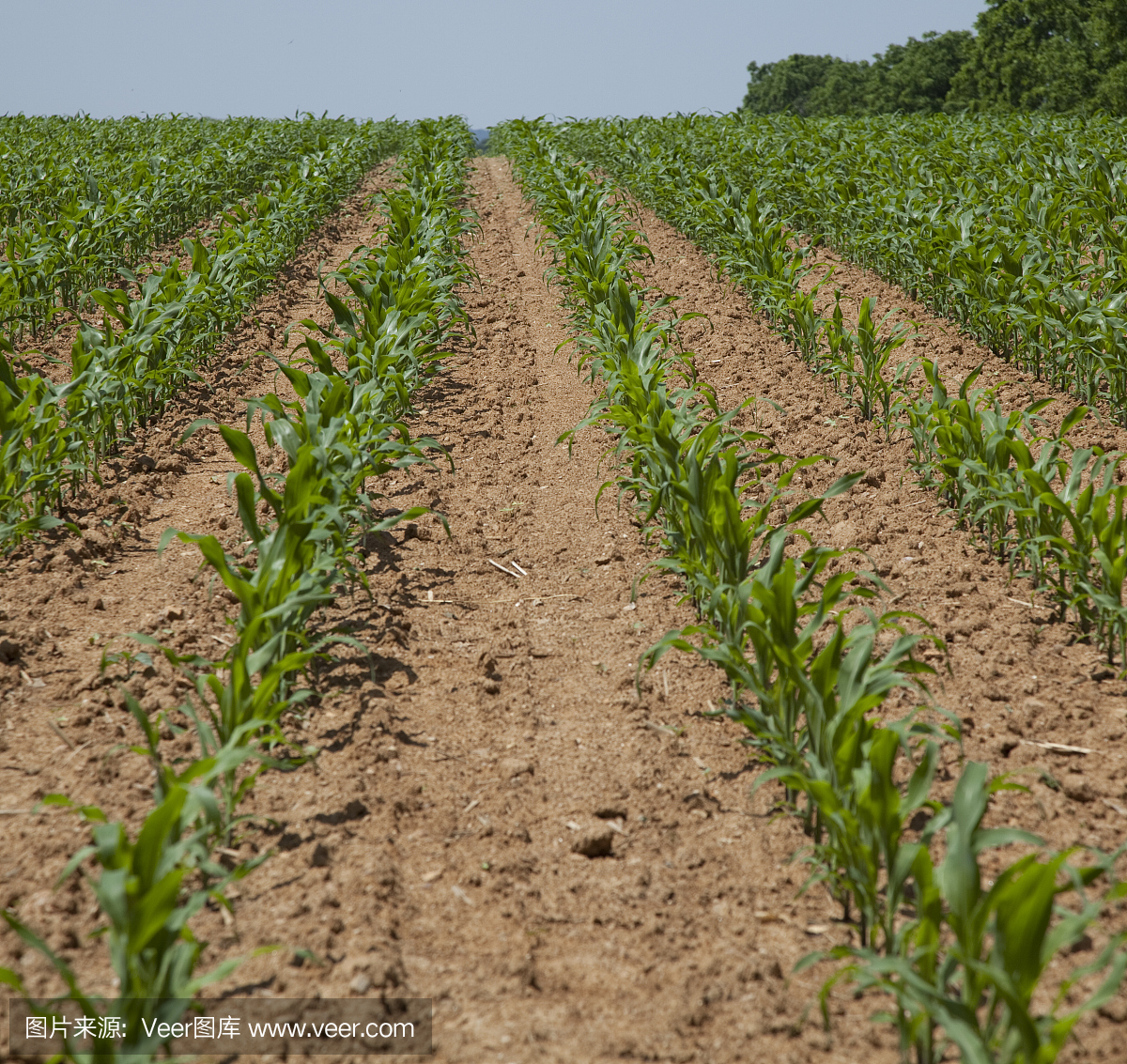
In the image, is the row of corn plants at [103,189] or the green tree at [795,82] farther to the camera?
the green tree at [795,82]

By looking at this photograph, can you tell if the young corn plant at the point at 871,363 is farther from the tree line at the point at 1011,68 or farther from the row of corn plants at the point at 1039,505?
the tree line at the point at 1011,68

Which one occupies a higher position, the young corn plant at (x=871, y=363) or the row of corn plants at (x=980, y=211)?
the row of corn plants at (x=980, y=211)

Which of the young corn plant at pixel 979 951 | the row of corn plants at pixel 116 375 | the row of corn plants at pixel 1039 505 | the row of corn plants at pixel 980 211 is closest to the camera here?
the young corn plant at pixel 979 951

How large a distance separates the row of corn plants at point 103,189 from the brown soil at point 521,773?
3.21 m

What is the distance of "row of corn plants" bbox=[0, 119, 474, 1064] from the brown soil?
0.50ft

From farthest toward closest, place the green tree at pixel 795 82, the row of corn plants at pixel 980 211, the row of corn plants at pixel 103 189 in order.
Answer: the green tree at pixel 795 82 < the row of corn plants at pixel 103 189 < the row of corn plants at pixel 980 211

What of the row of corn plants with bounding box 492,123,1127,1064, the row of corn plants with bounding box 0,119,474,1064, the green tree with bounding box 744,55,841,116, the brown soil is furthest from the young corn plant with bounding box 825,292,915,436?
the green tree with bounding box 744,55,841,116

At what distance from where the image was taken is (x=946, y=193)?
877 cm

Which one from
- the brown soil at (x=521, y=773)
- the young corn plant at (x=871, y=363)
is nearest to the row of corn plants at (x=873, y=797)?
the brown soil at (x=521, y=773)

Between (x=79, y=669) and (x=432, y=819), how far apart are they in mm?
1482

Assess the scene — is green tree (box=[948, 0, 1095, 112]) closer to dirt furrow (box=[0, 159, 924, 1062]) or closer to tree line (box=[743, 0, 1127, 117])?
tree line (box=[743, 0, 1127, 117])

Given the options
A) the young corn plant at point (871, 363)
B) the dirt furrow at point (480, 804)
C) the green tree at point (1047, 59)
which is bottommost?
the dirt furrow at point (480, 804)

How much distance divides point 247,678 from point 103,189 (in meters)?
10.2

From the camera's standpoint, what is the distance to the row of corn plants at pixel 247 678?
1604 millimetres
